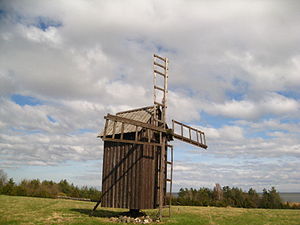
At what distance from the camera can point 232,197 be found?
45969mm

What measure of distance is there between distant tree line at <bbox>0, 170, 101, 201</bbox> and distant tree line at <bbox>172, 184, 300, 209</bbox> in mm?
14112

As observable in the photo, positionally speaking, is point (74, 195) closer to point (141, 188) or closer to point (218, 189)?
point (218, 189)

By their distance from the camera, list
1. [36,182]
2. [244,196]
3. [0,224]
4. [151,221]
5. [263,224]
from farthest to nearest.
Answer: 1. [36,182]
2. [244,196]
3. [263,224]
4. [151,221]
5. [0,224]

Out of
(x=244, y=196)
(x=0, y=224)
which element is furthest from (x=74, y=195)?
(x=0, y=224)

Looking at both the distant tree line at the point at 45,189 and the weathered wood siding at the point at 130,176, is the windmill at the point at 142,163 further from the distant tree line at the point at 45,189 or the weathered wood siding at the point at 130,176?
the distant tree line at the point at 45,189

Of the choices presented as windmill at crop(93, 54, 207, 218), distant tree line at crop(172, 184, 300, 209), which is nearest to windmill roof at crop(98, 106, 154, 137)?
windmill at crop(93, 54, 207, 218)

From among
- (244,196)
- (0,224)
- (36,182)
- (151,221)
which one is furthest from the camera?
(36,182)

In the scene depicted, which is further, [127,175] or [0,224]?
[127,175]

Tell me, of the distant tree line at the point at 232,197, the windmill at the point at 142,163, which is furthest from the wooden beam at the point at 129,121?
the distant tree line at the point at 232,197

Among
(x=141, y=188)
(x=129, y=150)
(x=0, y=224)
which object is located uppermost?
(x=129, y=150)

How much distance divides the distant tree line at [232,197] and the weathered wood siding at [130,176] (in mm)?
20876

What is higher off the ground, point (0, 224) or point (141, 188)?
point (141, 188)

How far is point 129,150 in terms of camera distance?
18422 mm

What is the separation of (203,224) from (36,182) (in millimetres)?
44865
